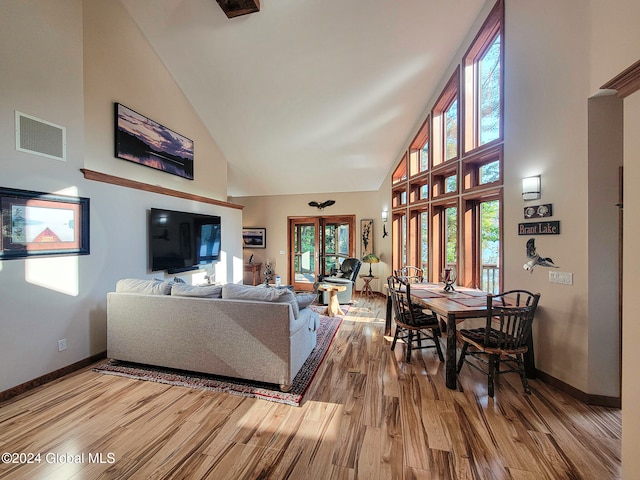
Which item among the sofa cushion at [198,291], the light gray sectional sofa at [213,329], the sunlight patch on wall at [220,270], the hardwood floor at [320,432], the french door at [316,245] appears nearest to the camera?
the hardwood floor at [320,432]

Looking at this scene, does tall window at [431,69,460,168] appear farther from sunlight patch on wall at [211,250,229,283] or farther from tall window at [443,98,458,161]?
sunlight patch on wall at [211,250,229,283]

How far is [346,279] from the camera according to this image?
6.54m

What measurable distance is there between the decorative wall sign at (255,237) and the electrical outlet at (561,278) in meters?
7.04

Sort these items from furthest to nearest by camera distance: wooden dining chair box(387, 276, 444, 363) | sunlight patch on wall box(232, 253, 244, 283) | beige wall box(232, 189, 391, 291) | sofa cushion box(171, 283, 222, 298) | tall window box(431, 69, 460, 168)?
beige wall box(232, 189, 391, 291)
sunlight patch on wall box(232, 253, 244, 283)
tall window box(431, 69, 460, 168)
wooden dining chair box(387, 276, 444, 363)
sofa cushion box(171, 283, 222, 298)

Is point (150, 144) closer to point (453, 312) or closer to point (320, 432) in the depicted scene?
point (320, 432)

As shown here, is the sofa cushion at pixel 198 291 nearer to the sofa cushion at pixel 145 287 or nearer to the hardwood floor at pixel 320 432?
the sofa cushion at pixel 145 287

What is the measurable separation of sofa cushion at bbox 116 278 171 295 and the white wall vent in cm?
150

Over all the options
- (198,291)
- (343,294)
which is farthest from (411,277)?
(198,291)

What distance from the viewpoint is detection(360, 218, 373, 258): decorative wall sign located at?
7668 mm

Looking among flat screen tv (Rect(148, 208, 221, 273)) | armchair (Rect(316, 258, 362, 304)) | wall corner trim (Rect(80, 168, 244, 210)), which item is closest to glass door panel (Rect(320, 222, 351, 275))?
armchair (Rect(316, 258, 362, 304))

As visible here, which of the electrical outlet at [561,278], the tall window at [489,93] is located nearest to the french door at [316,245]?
the tall window at [489,93]

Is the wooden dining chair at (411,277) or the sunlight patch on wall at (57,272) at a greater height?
the sunlight patch on wall at (57,272)

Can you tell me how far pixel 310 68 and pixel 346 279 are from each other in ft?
14.4

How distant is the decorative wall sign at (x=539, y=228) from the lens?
2.70 meters
